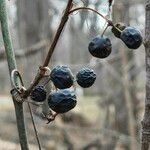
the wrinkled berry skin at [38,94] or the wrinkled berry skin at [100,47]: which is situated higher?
the wrinkled berry skin at [100,47]

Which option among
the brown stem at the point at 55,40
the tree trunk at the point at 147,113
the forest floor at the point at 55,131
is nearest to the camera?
the brown stem at the point at 55,40

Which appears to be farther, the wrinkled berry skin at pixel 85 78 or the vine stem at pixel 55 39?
the wrinkled berry skin at pixel 85 78

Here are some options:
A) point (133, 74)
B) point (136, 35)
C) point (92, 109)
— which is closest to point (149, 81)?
point (136, 35)

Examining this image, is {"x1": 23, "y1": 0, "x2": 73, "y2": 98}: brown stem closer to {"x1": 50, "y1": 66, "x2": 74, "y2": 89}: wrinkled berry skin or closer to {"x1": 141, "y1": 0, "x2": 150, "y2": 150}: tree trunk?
{"x1": 50, "y1": 66, "x2": 74, "y2": 89}: wrinkled berry skin

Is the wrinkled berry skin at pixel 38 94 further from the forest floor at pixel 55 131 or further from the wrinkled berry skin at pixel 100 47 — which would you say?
the forest floor at pixel 55 131

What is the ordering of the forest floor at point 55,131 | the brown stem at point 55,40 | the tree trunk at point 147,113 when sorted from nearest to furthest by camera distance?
the brown stem at point 55,40 → the tree trunk at point 147,113 → the forest floor at point 55,131

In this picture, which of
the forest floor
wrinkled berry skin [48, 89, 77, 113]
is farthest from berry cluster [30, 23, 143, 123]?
the forest floor

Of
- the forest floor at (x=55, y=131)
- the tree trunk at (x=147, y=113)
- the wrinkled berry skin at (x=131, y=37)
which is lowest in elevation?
the forest floor at (x=55, y=131)

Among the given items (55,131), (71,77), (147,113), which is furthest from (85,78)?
(55,131)

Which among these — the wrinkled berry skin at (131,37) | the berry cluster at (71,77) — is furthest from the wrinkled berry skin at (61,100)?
the wrinkled berry skin at (131,37)
